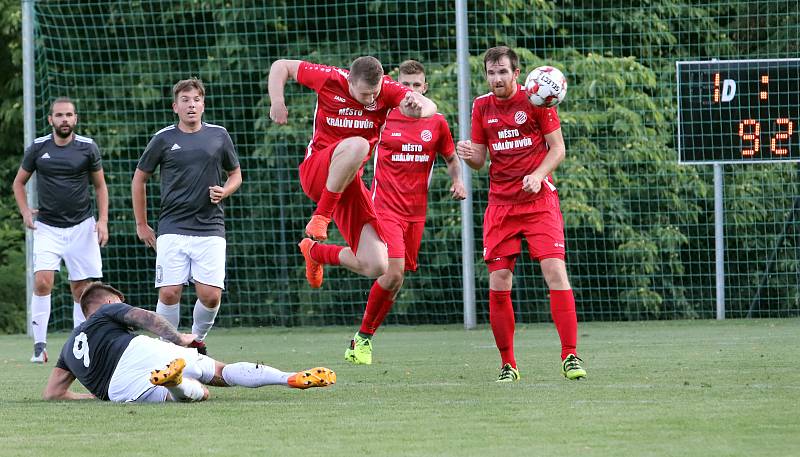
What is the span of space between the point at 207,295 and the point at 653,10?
8.55 metres

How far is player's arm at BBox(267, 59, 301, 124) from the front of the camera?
7.38m

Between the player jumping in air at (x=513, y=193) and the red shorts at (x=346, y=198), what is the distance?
842 millimetres

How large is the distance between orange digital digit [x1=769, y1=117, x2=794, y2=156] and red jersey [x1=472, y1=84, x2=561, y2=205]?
599 centimetres

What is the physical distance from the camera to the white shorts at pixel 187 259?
30.4ft

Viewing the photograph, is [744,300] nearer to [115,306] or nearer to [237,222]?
[237,222]

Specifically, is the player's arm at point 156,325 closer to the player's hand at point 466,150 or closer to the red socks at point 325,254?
the red socks at point 325,254

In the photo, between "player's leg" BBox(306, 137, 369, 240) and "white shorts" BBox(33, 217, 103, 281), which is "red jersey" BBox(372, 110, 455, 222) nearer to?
"player's leg" BBox(306, 137, 369, 240)

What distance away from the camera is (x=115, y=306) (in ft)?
21.0

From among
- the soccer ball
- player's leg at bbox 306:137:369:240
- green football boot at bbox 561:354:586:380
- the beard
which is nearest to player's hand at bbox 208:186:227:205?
player's leg at bbox 306:137:369:240

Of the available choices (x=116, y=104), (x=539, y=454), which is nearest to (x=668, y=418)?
(x=539, y=454)

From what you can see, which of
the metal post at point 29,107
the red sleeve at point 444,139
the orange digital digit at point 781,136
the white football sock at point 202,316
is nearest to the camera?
the white football sock at point 202,316

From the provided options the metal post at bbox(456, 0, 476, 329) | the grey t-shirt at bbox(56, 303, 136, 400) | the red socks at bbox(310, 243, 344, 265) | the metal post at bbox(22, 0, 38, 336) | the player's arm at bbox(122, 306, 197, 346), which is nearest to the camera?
the player's arm at bbox(122, 306, 197, 346)

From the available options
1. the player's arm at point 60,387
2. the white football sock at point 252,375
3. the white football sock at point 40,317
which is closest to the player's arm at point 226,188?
the white football sock at point 40,317

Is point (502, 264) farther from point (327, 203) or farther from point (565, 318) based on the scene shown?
point (327, 203)
